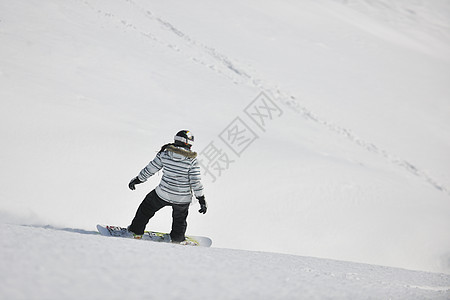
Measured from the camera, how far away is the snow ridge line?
28.1 feet

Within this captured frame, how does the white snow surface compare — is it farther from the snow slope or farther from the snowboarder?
the snowboarder

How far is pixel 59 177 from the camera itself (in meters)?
4.68

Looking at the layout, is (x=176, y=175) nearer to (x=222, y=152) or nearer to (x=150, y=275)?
(x=150, y=275)

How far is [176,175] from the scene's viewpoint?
12.9 ft

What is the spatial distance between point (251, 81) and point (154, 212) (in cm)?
709

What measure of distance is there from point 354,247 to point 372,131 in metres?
5.29

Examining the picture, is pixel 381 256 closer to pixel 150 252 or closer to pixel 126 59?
pixel 150 252

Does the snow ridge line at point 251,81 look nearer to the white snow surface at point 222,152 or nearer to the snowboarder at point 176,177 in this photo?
the white snow surface at point 222,152

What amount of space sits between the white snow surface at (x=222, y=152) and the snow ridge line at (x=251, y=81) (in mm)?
58

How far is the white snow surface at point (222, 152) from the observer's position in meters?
2.28

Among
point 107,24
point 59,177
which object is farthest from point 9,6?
point 59,177

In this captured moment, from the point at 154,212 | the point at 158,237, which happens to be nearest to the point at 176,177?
the point at 154,212

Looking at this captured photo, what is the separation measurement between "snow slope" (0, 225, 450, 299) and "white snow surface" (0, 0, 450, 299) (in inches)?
0.5

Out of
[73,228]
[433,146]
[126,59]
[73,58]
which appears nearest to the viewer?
[73,228]
